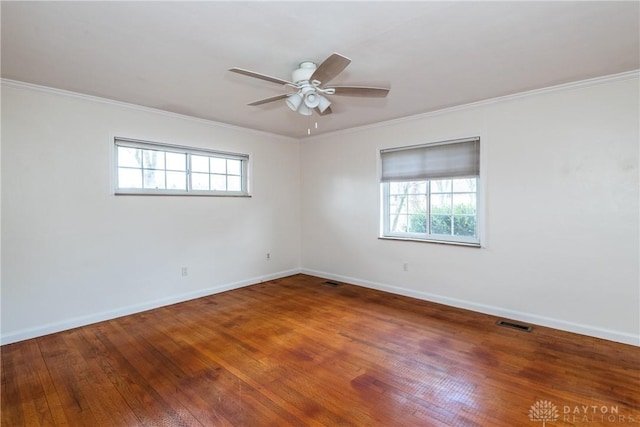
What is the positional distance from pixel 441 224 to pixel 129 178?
4.02 metres

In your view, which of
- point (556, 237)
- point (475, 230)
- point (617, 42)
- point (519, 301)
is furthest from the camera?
point (475, 230)

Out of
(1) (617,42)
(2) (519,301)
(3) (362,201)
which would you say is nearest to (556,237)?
(2) (519,301)

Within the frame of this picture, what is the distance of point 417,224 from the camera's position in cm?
449

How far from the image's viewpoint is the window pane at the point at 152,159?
159 inches

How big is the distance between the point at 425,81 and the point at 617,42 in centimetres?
139

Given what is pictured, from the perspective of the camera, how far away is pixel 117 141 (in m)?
3.74

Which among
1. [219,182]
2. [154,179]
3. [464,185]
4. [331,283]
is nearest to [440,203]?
[464,185]

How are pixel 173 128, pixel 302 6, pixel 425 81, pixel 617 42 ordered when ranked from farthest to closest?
pixel 173 128
pixel 425 81
pixel 617 42
pixel 302 6

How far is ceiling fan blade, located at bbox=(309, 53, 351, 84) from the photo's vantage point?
200 centimetres

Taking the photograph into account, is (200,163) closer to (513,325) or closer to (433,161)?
(433,161)

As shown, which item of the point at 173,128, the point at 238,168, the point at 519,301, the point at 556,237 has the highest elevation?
the point at 173,128

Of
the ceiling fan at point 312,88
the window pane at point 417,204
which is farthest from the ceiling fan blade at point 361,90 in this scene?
the window pane at point 417,204

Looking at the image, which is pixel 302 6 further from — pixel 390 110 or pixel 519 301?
pixel 519 301

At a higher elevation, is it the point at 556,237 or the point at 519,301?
the point at 556,237
